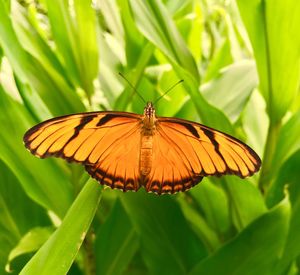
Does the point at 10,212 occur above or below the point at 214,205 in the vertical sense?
above

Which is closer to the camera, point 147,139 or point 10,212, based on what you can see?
point 147,139

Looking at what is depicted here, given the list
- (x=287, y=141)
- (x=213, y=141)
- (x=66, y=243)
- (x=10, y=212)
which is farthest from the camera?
(x=10, y=212)

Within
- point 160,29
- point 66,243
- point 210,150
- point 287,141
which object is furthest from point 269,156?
point 66,243

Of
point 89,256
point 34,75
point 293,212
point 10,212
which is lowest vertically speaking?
point 293,212

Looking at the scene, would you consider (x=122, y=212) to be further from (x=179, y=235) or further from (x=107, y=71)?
(x=107, y=71)

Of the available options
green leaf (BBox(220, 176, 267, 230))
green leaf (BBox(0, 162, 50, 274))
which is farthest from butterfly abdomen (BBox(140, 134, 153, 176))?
green leaf (BBox(0, 162, 50, 274))

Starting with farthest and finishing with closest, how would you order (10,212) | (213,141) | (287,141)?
(10,212) < (287,141) < (213,141)

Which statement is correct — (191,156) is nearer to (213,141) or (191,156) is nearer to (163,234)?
(213,141)
